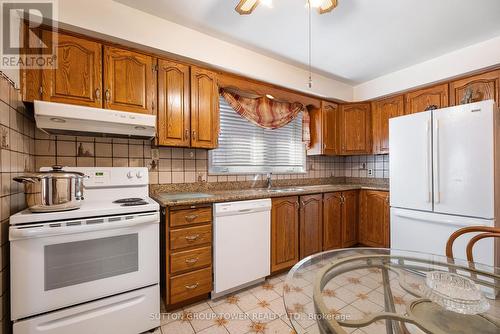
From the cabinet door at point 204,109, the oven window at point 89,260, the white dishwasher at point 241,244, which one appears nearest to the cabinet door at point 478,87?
the white dishwasher at point 241,244

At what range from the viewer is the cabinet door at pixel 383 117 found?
293 centimetres

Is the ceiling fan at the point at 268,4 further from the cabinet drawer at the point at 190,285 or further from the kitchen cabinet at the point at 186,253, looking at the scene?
the cabinet drawer at the point at 190,285

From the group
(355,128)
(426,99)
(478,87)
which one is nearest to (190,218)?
(355,128)

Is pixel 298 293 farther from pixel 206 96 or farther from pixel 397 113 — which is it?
pixel 397 113

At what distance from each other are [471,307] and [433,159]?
173cm

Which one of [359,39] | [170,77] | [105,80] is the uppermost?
[359,39]

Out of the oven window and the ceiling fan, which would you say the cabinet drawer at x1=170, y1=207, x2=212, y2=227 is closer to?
the oven window

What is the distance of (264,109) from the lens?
2766mm

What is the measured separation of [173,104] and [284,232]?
1.70m

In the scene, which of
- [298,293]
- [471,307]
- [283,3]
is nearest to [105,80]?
[283,3]

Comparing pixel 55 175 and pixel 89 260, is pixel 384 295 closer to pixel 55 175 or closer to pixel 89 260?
pixel 89 260

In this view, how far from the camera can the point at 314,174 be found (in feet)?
11.2

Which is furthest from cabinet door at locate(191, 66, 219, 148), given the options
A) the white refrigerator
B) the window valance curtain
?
the white refrigerator

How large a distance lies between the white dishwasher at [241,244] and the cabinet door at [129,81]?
1.10 meters
